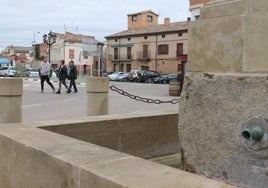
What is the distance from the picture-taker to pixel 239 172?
281 cm

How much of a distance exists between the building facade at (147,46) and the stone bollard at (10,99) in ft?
166

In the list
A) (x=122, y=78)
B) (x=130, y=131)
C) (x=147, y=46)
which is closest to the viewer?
(x=130, y=131)

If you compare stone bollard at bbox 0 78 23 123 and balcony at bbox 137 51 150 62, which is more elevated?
balcony at bbox 137 51 150 62

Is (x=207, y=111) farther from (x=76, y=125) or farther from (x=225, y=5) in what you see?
(x=76, y=125)

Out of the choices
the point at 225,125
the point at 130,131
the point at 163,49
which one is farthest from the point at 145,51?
the point at 225,125

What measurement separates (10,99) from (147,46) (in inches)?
2382

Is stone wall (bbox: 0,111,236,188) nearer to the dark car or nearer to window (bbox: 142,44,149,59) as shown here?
the dark car

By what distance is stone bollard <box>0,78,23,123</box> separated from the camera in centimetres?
591

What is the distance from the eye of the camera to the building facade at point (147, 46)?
60719mm

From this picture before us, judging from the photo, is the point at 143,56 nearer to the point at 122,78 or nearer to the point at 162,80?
the point at 122,78

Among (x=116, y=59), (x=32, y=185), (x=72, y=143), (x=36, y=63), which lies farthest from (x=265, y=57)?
(x=36, y=63)

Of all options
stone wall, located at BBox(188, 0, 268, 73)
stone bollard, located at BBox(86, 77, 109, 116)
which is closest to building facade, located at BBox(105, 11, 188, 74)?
stone bollard, located at BBox(86, 77, 109, 116)

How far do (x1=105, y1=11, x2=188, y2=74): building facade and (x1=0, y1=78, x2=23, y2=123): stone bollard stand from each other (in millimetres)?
50461

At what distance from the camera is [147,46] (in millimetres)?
65812
